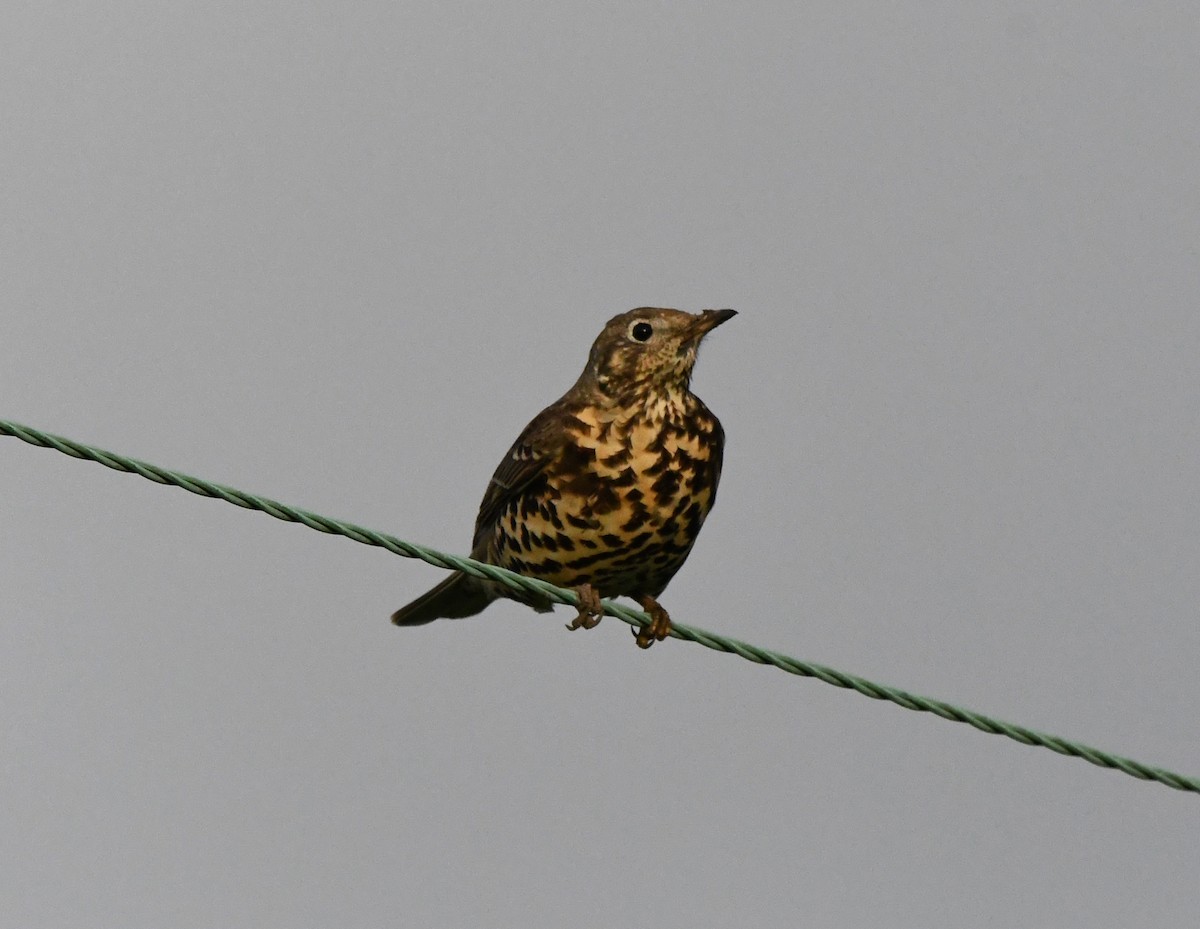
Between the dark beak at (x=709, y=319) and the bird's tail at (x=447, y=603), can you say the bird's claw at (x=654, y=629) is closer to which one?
→ the dark beak at (x=709, y=319)

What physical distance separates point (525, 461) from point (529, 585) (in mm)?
2786

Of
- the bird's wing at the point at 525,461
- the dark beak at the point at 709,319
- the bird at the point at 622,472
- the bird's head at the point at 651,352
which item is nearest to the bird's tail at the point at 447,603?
the bird's wing at the point at 525,461

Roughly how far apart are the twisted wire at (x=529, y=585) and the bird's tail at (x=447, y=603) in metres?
4.30

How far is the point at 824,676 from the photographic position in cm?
841

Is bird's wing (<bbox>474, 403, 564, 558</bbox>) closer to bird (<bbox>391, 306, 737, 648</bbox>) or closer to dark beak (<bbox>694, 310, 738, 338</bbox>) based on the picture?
bird (<bbox>391, 306, 737, 648</bbox>)

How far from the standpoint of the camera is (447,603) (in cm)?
1372

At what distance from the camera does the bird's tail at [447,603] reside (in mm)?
13555

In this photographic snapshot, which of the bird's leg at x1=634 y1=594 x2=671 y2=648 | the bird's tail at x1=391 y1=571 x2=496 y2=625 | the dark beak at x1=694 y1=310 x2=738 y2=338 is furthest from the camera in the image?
the bird's tail at x1=391 y1=571 x2=496 y2=625

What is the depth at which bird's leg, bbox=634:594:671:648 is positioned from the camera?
10.9 meters

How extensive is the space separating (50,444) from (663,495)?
15.1 feet

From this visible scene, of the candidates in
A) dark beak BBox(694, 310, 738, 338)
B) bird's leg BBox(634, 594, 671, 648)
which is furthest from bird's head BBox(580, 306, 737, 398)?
bird's leg BBox(634, 594, 671, 648)

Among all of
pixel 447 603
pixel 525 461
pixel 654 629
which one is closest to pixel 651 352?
pixel 525 461

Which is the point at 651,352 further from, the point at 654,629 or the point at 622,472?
the point at 654,629

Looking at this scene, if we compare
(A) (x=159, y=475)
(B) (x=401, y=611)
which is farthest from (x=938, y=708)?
(B) (x=401, y=611)
